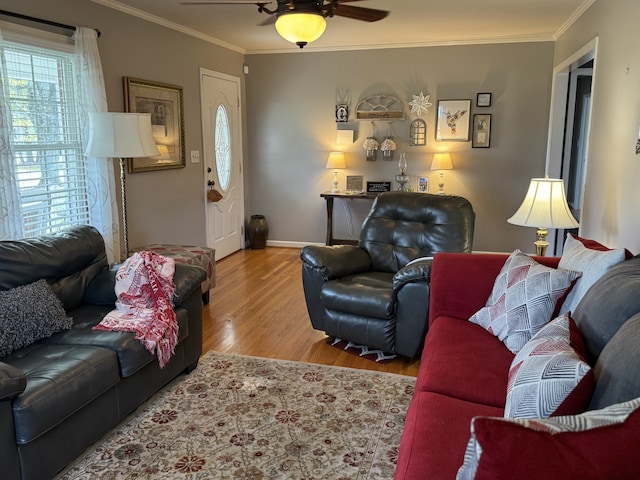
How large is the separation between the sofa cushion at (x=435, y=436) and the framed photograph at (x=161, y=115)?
3232 mm

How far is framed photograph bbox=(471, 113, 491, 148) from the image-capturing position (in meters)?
5.73

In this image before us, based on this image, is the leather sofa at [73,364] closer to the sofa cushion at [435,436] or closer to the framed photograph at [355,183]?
the sofa cushion at [435,436]

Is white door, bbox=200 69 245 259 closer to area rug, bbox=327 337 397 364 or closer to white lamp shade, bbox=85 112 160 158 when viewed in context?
white lamp shade, bbox=85 112 160 158

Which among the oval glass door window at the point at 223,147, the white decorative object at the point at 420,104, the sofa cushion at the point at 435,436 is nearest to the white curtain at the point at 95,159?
the oval glass door window at the point at 223,147

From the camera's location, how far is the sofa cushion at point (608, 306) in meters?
1.59

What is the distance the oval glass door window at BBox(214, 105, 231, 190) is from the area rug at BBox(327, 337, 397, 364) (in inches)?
121

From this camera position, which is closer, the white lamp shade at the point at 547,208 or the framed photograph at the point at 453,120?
the white lamp shade at the point at 547,208

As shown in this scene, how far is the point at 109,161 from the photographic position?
12.6 feet

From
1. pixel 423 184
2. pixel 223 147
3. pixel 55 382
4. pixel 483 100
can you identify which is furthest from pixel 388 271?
pixel 223 147

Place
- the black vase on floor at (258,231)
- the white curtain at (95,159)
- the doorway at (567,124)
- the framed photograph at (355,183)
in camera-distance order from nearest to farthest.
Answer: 1. the white curtain at (95,159)
2. the doorway at (567,124)
3. the framed photograph at (355,183)
4. the black vase on floor at (258,231)

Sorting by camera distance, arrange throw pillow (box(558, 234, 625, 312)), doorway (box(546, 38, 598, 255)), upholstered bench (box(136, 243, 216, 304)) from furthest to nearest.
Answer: doorway (box(546, 38, 598, 255)), upholstered bench (box(136, 243, 216, 304)), throw pillow (box(558, 234, 625, 312))

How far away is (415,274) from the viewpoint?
2.97 metres

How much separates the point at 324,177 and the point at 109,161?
3024mm

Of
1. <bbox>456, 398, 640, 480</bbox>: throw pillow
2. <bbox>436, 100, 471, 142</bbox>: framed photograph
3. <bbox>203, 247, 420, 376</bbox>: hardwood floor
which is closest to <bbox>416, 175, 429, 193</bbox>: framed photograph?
<bbox>436, 100, 471, 142</bbox>: framed photograph
